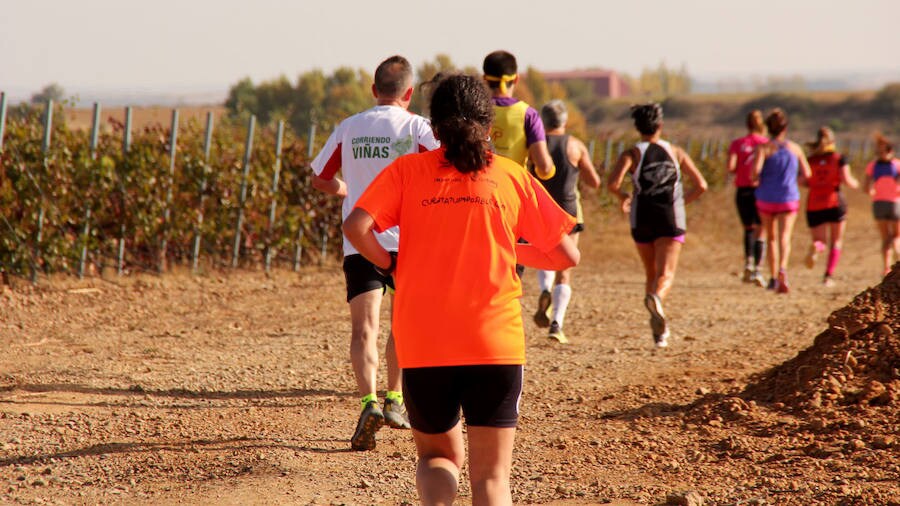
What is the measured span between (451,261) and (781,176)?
31.0 feet

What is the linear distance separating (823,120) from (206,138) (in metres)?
101

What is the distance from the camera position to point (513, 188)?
3506 millimetres

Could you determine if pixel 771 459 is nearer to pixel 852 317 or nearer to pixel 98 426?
pixel 852 317

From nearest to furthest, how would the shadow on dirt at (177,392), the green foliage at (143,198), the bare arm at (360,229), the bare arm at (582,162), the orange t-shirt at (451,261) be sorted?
the orange t-shirt at (451,261), the bare arm at (360,229), the shadow on dirt at (177,392), the bare arm at (582,162), the green foliage at (143,198)

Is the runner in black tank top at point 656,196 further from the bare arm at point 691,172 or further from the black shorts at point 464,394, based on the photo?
the black shorts at point 464,394

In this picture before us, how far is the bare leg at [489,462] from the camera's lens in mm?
3395

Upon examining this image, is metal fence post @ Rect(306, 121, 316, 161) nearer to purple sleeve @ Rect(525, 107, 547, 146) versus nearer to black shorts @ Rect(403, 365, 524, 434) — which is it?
purple sleeve @ Rect(525, 107, 547, 146)

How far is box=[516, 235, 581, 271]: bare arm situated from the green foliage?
27.1ft

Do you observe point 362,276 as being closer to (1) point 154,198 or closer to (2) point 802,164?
(1) point 154,198

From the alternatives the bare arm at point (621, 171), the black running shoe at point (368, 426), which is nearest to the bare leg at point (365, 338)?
the black running shoe at point (368, 426)

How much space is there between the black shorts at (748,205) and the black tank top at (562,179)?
515 centimetres

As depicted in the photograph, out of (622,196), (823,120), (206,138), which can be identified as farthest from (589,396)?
(823,120)

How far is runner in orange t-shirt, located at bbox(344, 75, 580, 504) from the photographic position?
337 centimetres

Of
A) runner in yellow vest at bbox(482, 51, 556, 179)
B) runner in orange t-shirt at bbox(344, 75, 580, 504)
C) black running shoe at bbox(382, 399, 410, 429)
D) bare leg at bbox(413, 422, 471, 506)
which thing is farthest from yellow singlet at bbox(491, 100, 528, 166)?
bare leg at bbox(413, 422, 471, 506)
